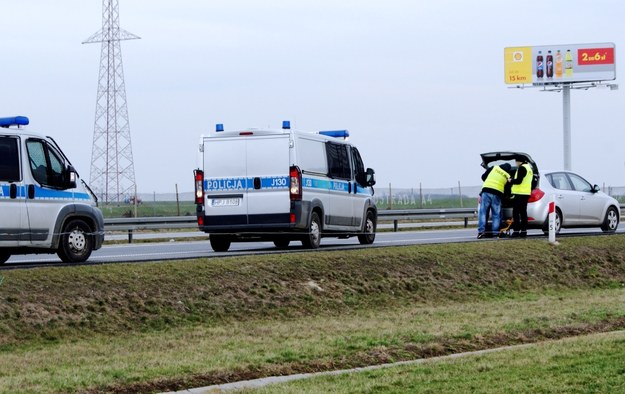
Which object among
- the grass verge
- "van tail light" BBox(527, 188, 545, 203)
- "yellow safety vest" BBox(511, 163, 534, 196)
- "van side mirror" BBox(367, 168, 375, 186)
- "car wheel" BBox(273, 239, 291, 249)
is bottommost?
the grass verge

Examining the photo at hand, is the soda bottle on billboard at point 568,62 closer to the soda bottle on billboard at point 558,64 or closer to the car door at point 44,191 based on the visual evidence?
the soda bottle on billboard at point 558,64

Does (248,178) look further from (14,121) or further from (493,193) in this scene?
(493,193)

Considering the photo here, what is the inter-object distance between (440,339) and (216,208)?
889 centimetres

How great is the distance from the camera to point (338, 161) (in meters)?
23.0

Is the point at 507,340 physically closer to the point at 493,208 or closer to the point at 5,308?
the point at 5,308

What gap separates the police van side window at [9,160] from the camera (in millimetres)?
16594

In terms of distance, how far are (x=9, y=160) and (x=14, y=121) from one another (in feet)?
2.91

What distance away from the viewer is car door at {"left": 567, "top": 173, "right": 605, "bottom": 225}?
88.3ft

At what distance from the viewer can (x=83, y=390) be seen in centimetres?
Answer: 1023

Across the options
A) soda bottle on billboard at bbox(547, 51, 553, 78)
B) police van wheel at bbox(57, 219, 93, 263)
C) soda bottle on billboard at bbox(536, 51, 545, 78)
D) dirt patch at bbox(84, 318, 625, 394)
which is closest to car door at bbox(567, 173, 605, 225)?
dirt patch at bbox(84, 318, 625, 394)

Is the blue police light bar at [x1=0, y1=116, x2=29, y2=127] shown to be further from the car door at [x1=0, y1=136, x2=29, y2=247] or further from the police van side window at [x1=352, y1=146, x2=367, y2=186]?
the police van side window at [x1=352, y1=146, x2=367, y2=186]

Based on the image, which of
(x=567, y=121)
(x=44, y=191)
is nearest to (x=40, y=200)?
(x=44, y=191)

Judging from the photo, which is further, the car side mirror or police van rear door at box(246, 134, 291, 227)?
the car side mirror

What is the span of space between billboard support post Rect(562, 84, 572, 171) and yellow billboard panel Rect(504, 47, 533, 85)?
248cm
